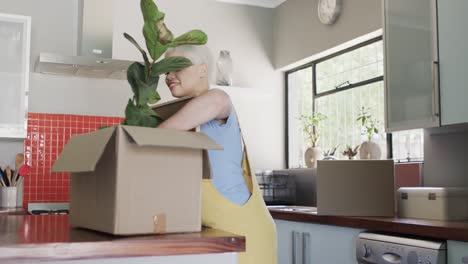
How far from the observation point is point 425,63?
2865 mm

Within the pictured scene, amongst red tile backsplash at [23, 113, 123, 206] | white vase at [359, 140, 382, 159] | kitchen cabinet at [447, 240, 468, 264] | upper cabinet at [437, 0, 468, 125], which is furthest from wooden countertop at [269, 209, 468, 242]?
red tile backsplash at [23, 113, 123, 206]

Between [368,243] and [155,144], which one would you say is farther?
[368,243]

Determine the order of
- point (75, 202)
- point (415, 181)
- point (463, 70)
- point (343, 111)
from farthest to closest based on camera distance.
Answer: point (343, 111) → point (415, 181) → point (463, 70) → point (75, 202)

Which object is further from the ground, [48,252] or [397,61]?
[397,61]

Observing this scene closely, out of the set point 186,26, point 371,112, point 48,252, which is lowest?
point 48,252

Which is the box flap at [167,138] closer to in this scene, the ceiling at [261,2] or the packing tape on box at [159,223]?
the packing tape on box at [159,223]

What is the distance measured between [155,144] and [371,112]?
317 cm

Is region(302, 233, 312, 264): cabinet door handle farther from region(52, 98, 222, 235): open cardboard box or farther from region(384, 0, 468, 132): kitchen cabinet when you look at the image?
region(52, 98, 222, 235): open cardboard box

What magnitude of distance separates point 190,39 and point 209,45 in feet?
12.1

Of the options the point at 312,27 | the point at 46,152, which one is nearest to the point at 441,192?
the point at 312,27

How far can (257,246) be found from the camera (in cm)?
152

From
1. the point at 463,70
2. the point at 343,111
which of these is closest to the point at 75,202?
the point at 463,70

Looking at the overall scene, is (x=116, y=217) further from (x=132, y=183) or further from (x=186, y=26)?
(x=186, y=26)

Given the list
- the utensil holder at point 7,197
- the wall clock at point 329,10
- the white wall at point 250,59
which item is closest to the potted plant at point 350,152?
the wall clock at point 329,10
